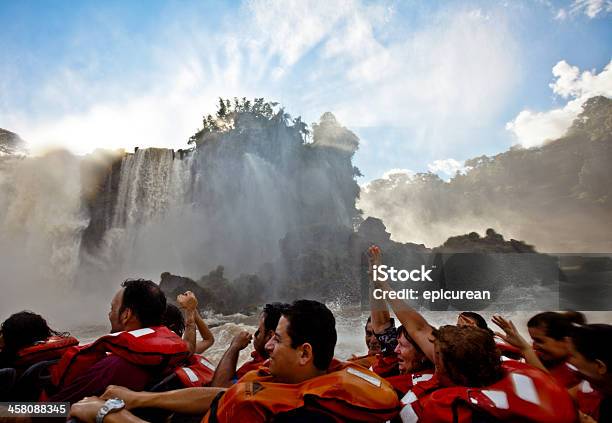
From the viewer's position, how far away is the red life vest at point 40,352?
2.49 metres

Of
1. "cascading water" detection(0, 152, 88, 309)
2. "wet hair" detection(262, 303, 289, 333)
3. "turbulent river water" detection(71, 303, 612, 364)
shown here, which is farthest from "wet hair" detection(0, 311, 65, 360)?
"cascading water" detection(0, 152, 88, 309)

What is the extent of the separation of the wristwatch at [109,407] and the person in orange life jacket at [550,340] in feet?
7.54

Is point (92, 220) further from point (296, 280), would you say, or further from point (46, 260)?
point (296, 280)

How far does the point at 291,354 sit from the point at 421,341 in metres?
1.02

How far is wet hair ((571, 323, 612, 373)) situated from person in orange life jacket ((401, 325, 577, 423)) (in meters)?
0.60

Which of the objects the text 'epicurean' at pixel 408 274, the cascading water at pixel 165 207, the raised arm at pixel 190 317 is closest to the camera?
the raised arm at pixel 190 317

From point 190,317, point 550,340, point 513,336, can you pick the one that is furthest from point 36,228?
point 550,340

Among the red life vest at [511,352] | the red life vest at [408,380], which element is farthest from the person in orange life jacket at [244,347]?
the red life vest at [511,352]

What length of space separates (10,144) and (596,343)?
34.4m

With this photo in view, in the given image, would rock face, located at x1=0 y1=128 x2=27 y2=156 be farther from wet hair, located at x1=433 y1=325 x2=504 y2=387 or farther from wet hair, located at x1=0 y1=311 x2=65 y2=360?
wet hair, located at x1=433 y1=325 x2=504 y2=387

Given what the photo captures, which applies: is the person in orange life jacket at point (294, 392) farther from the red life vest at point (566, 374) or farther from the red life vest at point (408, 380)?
the red life vest at point (566, 374)

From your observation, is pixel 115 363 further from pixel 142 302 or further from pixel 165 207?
pixel 165 207

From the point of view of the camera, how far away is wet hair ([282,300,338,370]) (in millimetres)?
1737

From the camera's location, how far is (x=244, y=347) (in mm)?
2631
